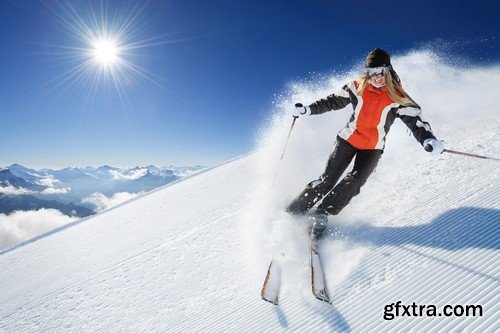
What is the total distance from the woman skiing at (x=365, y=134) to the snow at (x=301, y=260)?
1.13 feet

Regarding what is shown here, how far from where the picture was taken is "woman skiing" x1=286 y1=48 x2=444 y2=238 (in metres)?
3.67

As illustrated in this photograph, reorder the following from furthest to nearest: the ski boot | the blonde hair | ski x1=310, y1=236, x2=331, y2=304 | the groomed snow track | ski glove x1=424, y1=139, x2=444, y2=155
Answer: the blonde hair, the ski boot, ski glove x1=424, y1=139, x2=444, y2=155, ski x1=310, y1=236, x2=331, y2=304, the groomed snow track

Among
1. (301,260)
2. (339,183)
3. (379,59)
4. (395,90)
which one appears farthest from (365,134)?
(301,260)

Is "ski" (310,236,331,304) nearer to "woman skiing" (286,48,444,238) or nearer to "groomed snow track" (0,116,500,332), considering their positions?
"groomed snow track" (0,116,500,332)

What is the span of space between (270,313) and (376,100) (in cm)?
263

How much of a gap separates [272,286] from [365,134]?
211 cm

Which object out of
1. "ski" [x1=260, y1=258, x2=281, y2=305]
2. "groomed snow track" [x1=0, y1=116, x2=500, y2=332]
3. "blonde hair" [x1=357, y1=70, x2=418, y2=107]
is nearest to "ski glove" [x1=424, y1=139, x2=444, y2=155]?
"blonde hair" [x1=357, y1=70, x2=418, y2=107]

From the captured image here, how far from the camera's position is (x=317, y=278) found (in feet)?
9.62

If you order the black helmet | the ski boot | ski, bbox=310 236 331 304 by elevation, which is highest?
the black helmet

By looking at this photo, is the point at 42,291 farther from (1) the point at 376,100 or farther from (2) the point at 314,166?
(1) the point at 376,100

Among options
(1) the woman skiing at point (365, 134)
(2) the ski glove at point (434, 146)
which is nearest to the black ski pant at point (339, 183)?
(1) the woman skiing at point (365, 134)

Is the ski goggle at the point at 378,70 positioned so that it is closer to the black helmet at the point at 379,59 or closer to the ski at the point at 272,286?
the black helmet at the point at 379,59

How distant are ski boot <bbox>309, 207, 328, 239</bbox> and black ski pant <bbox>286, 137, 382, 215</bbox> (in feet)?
0.21

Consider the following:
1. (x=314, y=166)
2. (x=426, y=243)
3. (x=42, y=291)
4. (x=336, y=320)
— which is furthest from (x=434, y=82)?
(x=42, y=291)
